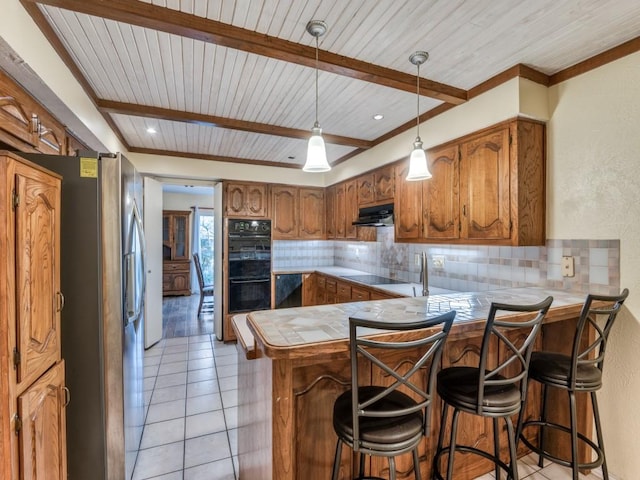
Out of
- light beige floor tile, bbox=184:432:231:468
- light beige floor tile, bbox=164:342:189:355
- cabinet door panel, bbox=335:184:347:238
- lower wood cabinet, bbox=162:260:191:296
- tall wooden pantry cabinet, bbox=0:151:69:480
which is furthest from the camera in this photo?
lower wood cabinet, bbox=162:260:191:296

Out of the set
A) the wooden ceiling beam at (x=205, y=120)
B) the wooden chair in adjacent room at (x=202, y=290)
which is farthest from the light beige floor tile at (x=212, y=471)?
the wooden chair in adjacent room at (x=202, y=290)

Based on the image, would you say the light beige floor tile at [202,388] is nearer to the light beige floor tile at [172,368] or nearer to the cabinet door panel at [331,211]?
the light beige floor tile at [172,368]

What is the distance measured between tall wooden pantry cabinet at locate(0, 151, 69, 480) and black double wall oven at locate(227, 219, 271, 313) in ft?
9.49

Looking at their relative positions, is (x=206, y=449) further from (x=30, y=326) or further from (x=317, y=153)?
(x=317, y=153)

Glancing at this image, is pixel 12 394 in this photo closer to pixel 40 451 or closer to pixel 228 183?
pixel 40 451

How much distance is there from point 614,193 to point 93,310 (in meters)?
→ 3.01

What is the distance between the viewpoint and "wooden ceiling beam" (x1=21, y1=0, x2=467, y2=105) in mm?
1447

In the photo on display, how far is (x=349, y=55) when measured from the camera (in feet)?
6.36

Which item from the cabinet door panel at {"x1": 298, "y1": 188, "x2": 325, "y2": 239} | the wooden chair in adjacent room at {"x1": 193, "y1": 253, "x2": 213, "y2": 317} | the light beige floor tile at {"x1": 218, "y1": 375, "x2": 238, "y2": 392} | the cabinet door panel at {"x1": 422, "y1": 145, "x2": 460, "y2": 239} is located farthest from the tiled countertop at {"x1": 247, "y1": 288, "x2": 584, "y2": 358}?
the wooden chair in adjacent room at {"x1": 193, "y1": 253, "x2": 213, "y2": 317}

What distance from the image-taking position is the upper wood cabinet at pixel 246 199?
4391mm

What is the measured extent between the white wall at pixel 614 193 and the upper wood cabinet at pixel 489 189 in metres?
0.19

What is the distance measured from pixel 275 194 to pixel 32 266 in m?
3.61

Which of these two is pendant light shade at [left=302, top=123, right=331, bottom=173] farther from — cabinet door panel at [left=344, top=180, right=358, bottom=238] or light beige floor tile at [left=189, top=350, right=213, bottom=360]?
light beige floor tile at [left=189, top=350, right=213, bottom=360]

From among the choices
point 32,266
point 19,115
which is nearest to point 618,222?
point 32,266
